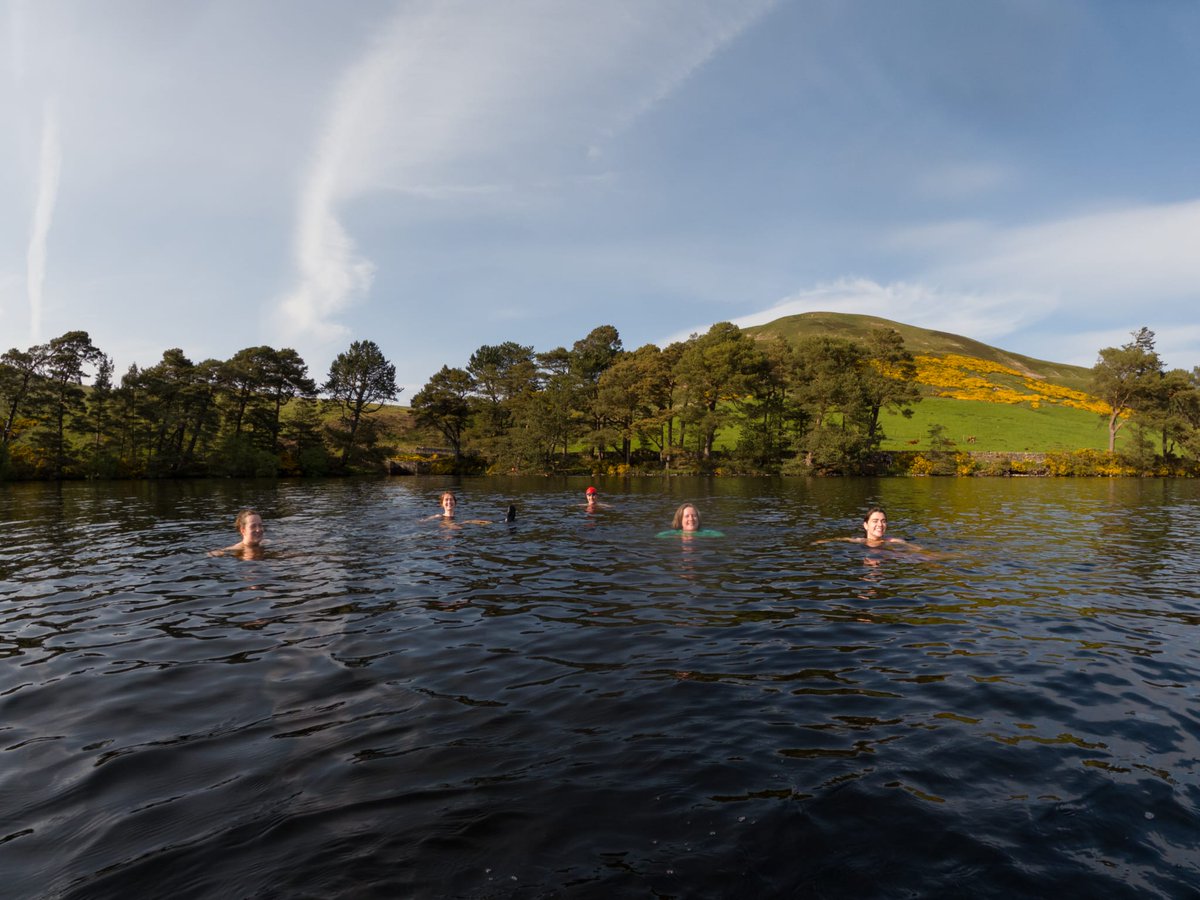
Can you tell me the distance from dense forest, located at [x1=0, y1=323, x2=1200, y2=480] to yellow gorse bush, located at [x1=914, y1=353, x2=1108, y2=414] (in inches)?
1041

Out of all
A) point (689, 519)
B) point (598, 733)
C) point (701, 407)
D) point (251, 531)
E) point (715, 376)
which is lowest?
point (598, 733)

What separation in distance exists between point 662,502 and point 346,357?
6106 cm

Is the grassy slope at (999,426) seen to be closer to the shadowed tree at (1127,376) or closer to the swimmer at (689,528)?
the shadowed tree at (1127,376)

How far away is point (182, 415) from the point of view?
205 ft

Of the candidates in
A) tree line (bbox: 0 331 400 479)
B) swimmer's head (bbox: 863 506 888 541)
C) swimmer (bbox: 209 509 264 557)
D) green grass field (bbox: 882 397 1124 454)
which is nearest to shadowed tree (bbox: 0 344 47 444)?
tree line (bbox: 0 331 400 479)

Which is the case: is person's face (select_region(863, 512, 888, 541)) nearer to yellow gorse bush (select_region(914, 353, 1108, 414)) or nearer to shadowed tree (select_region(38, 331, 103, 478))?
shadowed tree (select_region(38, 331, 103, 478))

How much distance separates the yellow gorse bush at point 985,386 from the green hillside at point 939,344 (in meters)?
13.6

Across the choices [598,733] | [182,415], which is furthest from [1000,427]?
[182,415]

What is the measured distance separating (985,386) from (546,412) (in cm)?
8885

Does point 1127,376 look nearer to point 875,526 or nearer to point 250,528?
point 875,526

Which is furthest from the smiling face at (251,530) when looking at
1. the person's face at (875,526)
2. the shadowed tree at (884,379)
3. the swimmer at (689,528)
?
the shadowed tree at (884,379)

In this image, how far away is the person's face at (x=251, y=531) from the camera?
50.2 feet

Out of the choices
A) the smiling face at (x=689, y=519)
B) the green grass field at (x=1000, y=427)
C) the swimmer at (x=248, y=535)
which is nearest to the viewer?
the swimmer at (x=248, y=535)

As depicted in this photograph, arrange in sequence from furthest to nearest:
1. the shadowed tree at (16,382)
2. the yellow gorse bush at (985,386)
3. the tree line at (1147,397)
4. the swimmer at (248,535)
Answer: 1. the yellow gorse bush at (985,386)
2. the tree line at (1147,397)
3. the shadowed tree at (16,382)
4. the swimmer at (248,535)
